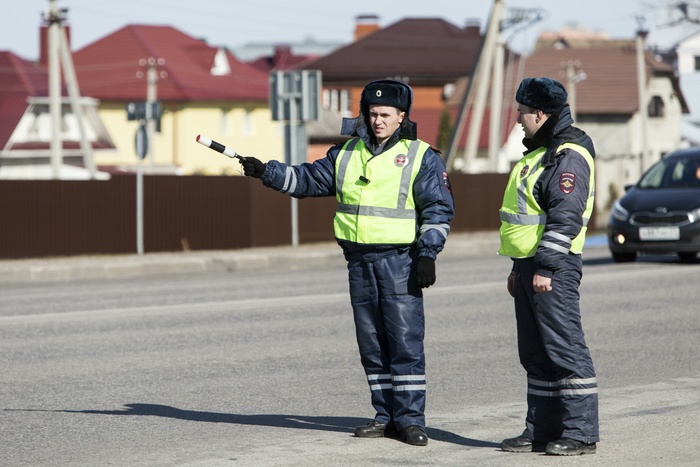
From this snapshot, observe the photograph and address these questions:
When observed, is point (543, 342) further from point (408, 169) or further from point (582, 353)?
point (408, 169)

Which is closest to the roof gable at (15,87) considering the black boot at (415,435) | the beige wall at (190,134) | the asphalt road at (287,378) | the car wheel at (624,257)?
the beige wall at (190,134)

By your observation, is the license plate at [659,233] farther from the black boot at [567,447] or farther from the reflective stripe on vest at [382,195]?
the black boot at [567,447]

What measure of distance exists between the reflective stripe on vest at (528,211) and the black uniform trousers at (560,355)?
0.08 metres

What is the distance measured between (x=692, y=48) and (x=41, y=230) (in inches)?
2837

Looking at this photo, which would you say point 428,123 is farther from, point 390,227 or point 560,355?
point 560,355

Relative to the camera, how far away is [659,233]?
17.8 m

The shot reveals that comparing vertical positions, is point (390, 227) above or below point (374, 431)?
above

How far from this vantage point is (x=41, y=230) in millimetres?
22703

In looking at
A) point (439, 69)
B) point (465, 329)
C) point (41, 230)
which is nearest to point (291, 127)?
point (41, 230)

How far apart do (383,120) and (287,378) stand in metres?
2.87

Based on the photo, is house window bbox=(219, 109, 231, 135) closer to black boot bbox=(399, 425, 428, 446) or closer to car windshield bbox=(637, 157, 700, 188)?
car windshield bbox=(637, 157, 700, 188)

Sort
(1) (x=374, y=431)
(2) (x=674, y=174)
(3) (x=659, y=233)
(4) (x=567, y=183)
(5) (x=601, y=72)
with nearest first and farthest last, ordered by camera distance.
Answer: (4) (x=567, y=183) < (1) (x=374, y=431) < (3) (x=659, y=233) < (2) (x=674, y=174) < (5) (x=601, y=72)

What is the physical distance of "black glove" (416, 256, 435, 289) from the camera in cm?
638

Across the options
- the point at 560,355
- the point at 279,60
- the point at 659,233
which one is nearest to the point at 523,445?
the point at 560,355
